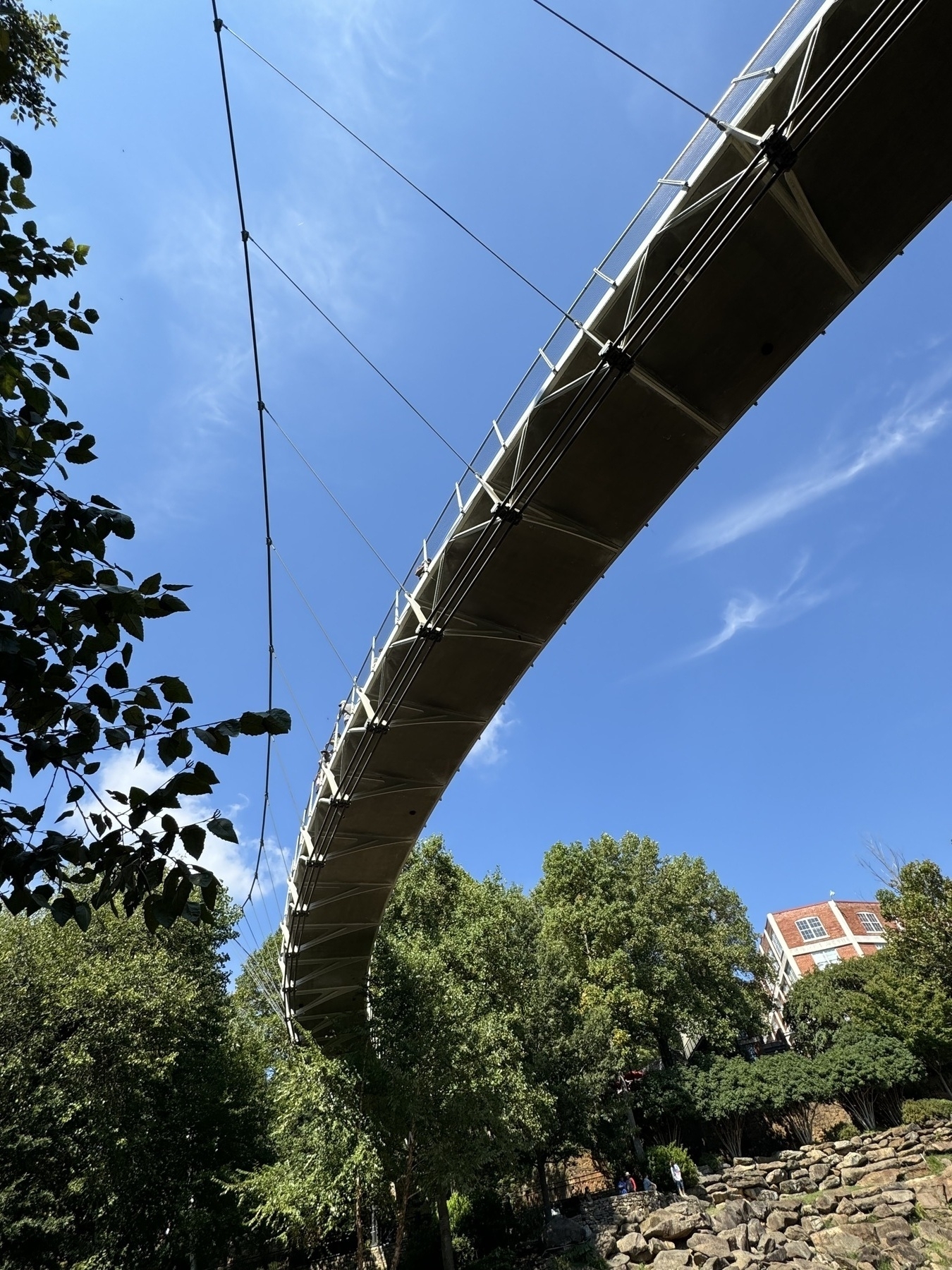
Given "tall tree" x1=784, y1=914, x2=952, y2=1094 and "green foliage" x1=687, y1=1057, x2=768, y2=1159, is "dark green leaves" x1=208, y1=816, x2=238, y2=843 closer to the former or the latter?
"tall tree" x1=784, y1=914, x2=952, y2=1094

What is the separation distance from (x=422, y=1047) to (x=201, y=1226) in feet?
28.0

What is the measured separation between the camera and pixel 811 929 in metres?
52.2

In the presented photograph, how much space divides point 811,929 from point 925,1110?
25890 mm

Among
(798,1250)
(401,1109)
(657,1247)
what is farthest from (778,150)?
(657,1247)

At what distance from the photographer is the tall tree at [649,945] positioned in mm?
27891

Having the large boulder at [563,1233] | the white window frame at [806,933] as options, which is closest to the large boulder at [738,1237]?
the large boulder at [563,1233]

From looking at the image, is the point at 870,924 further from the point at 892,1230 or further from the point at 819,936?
the point at 892,1230

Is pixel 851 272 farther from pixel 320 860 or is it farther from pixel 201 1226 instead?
pixel 201 1226

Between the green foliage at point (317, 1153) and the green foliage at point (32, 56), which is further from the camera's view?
the green foliage at point (317, 1153)

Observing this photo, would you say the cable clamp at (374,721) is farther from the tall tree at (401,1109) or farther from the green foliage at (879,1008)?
the green foliage at (879,1008)

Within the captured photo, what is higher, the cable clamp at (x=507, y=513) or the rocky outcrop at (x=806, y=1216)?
the cable clamp at (x=507, y=513)

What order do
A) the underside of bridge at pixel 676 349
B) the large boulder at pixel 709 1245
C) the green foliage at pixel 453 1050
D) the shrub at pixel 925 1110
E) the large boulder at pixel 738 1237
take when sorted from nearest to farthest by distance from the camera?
the underside of bridge at pixel 676 349 < the green foliage at pixel 453 1050 < the large boulder at pixel 709 1245 < the large boulder at pixel 738 1237 < the shrub at pixel 925 1110

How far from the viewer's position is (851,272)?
7.86m

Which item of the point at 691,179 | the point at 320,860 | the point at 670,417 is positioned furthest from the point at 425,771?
the point at 691,179
